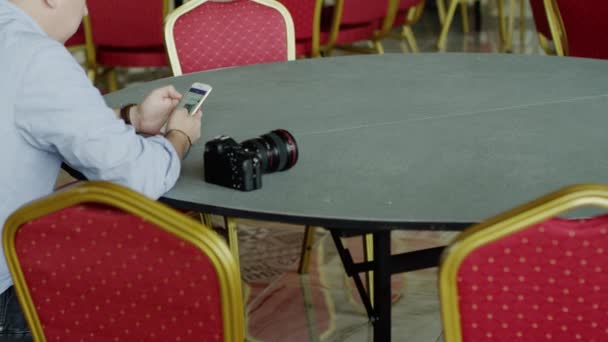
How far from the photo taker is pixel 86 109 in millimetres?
1526

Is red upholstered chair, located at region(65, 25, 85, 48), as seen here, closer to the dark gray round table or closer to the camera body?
the dark gray round table

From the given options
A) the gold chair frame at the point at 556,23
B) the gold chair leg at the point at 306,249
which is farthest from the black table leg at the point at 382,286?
the gold chair frame at the point at 556,23

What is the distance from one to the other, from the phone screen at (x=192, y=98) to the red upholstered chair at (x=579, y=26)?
5.45 ft

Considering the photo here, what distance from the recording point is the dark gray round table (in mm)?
1525

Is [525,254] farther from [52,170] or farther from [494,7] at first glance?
[494,7]

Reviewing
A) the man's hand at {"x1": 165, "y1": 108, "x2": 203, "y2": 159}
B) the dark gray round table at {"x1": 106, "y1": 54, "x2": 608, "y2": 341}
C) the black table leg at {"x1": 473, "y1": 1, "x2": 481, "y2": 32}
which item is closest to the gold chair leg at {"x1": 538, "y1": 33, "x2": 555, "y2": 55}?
the dark gray round table at {"x1": 106, "y1": 54, "x2": 608, "y2": 341}

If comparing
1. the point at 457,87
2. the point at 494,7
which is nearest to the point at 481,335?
the point at 457,87

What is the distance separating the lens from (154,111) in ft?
6.52

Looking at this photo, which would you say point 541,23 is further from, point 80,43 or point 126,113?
point 126,113

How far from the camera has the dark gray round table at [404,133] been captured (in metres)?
1.53

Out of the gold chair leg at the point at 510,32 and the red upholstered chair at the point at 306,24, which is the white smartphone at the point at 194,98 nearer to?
the red upholstered chair at the point at 306,24

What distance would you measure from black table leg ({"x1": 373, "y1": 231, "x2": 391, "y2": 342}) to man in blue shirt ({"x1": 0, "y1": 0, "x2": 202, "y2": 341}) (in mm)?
520

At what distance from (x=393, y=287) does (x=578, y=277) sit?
1.65 metres

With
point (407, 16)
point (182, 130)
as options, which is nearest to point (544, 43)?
point (407, 16)
